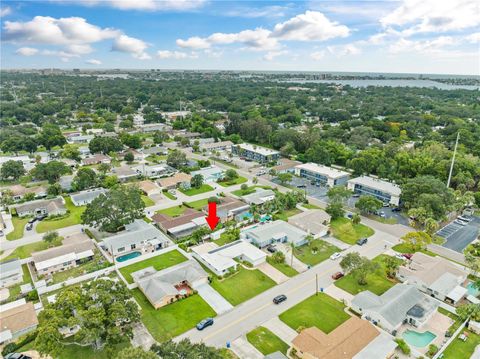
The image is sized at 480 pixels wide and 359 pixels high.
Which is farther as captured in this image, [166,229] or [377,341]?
[166,229]

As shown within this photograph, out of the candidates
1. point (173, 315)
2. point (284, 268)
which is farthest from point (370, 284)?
point (173, 315)

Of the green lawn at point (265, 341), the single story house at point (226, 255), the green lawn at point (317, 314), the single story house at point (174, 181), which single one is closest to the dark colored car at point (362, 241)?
the green lawn at point (317, 314)

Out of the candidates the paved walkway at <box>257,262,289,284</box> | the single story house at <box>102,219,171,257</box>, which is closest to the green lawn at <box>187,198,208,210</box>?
the single story house at <box>102,219,171,257</box>

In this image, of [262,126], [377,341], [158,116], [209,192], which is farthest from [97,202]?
[158,116]

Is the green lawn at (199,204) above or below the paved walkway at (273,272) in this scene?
above

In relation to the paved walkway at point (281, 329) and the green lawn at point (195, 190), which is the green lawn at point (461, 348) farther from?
the green lawn at point (195, 190)

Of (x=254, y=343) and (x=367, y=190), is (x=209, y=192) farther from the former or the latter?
(x=254, y=343)

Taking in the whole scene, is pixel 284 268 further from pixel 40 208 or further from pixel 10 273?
pixel 40 208
